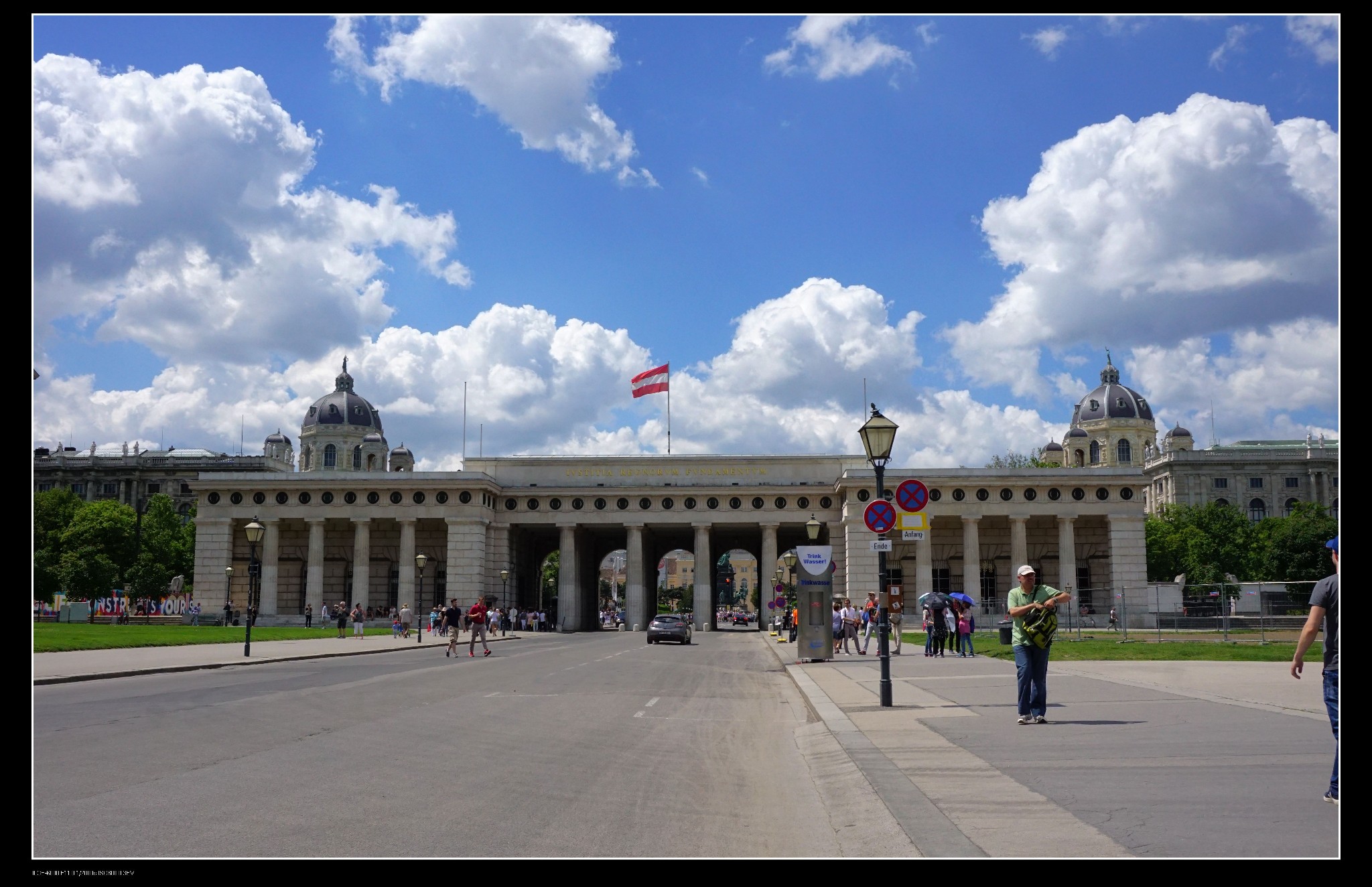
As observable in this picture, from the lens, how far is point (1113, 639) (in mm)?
43500

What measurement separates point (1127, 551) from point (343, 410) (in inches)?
3724

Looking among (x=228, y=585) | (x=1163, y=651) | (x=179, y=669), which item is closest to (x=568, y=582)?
(x=228, y=585)

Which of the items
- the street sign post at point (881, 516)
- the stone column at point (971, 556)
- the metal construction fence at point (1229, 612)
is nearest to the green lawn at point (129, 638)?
the street sign post at point (881, 516)

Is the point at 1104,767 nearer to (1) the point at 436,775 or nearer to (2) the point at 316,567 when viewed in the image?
(1) the point at 436,775

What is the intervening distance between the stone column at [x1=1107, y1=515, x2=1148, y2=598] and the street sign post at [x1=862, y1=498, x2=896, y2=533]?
62.5m

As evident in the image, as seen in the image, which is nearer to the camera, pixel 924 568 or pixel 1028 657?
pixel 1028 657

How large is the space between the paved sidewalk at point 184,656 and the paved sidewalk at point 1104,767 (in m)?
15.2

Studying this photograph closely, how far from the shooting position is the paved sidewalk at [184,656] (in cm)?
2294

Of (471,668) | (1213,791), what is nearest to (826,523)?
(471,668)

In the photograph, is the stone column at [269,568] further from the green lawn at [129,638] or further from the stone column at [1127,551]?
the stone column at [1127,551]

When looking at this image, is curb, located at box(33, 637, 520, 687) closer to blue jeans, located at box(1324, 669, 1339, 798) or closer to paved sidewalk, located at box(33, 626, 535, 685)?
paved sidewalk, located at box(33, 626, 535, 685)

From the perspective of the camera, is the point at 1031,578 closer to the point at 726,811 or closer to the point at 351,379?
the point at 726,811

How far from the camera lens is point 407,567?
76938 mm
